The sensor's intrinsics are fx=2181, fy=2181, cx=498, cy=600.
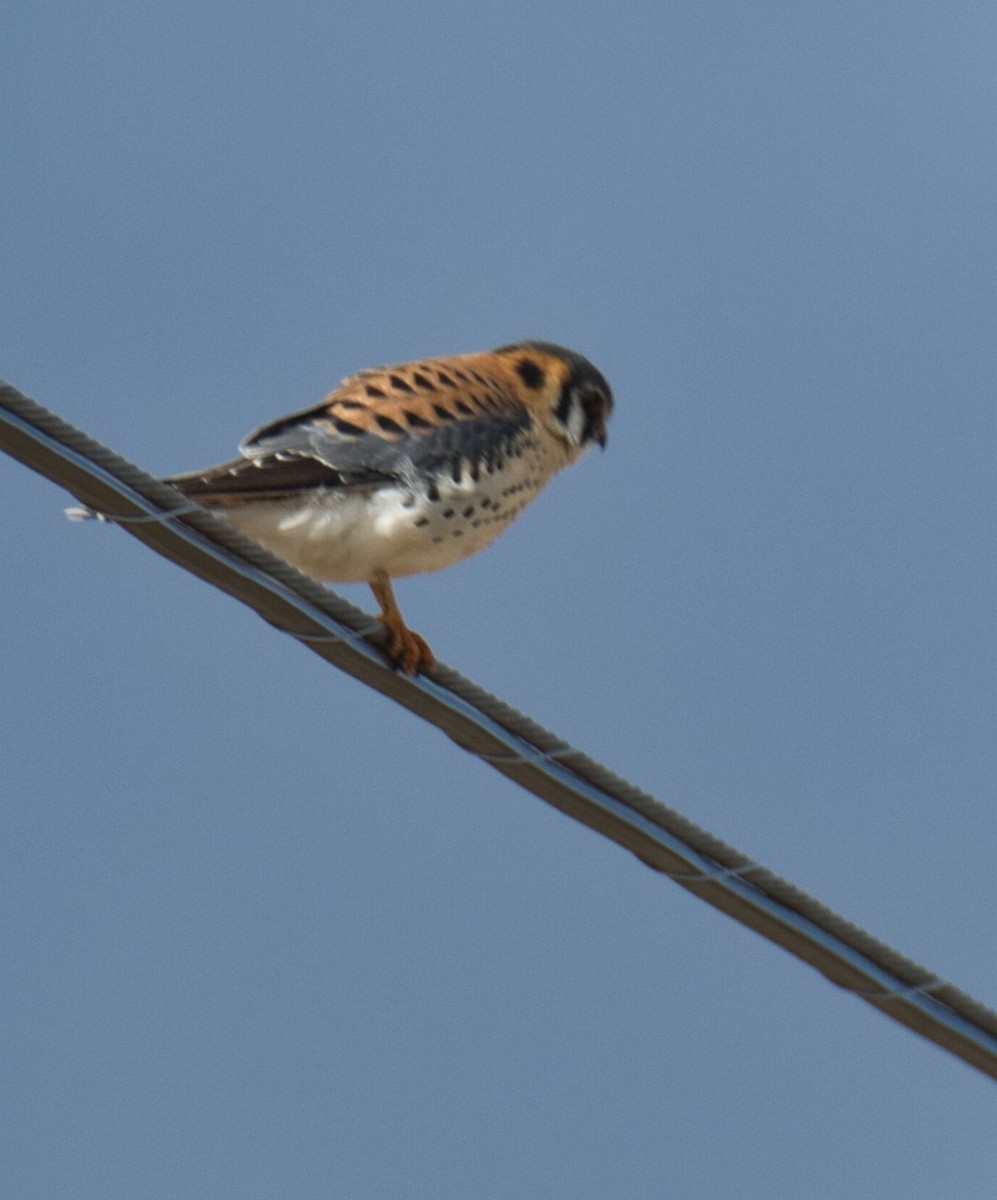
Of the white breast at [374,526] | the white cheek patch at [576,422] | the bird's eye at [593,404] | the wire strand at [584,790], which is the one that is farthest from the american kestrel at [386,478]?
the wire strand at [584,790]

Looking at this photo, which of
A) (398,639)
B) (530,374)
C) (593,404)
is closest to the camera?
(398,639)

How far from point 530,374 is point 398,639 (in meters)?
2.52

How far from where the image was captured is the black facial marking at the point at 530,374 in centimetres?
696

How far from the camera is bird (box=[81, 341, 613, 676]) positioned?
5582 millimetres

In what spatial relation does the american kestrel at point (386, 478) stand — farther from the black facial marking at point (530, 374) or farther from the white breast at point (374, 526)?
the black facial marking at point (530, 374)

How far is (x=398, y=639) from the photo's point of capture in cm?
465

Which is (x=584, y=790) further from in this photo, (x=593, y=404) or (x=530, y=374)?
(x=593, y=404)

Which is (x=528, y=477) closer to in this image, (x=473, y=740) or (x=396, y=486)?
(x=396, y=486)

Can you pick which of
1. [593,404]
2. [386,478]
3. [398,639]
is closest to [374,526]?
[386,478]

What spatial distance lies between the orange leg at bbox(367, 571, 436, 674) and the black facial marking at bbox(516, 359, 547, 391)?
1373mm

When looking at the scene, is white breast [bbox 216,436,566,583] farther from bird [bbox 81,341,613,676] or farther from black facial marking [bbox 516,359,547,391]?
black facial marking [bbox 516,359,547,391]

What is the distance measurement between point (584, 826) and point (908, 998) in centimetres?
67

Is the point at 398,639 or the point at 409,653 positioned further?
the point at 398,639

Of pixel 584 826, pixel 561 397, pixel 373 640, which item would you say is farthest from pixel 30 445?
pixel 561 397
